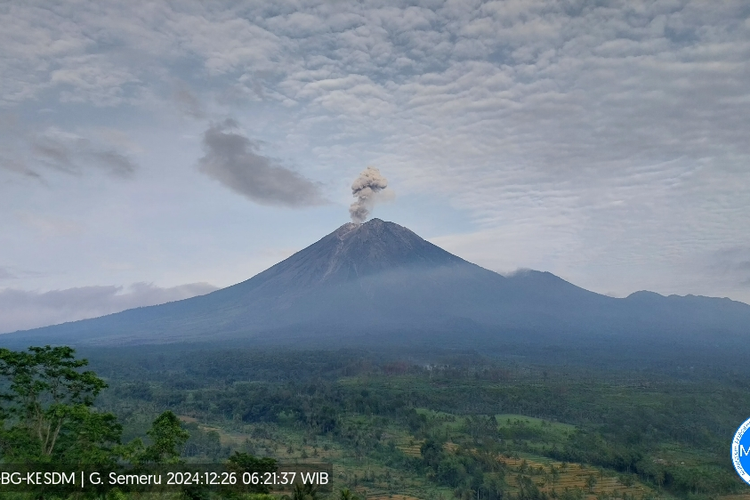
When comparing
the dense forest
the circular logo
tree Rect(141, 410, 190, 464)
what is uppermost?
tree Rect(141, 410, 190, 464)

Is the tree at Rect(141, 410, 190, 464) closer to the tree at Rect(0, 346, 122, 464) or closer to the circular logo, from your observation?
the tree at Rect(0, 346, 122, 464)

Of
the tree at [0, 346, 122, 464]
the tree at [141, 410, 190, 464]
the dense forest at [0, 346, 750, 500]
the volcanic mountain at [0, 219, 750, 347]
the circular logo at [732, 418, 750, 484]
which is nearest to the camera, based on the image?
the tree at [141, 410, 190, 464]

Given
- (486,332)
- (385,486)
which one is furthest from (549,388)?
(486,332)

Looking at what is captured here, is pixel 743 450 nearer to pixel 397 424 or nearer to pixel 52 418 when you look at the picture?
pixel 52 418

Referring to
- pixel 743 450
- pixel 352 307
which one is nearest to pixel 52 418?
pixel 743 450

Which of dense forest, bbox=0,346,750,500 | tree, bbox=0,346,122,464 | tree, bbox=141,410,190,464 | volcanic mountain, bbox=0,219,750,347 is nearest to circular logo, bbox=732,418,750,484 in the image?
dense forest, bbox=0,346,750,500

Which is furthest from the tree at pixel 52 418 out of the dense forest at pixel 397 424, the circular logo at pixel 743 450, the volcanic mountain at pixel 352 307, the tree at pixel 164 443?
the volcanic mountain at pixel 352 307

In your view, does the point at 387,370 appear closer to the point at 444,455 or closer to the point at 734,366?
the point at 444,455
